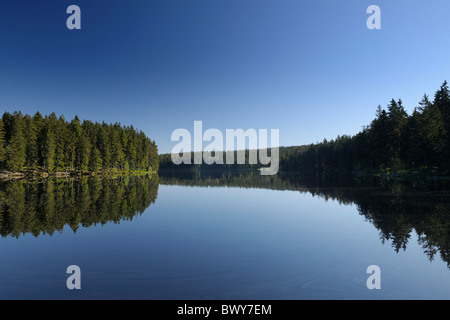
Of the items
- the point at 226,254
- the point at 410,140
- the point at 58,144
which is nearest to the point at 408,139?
the point at 410,140

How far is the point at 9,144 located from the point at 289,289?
80333 millimetres

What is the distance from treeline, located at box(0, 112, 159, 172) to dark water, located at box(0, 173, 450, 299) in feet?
196

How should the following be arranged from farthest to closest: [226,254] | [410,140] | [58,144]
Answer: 1. [58,144]
2. [410,140]
3. [226,254]

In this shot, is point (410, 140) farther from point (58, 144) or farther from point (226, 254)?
point (58, 144)

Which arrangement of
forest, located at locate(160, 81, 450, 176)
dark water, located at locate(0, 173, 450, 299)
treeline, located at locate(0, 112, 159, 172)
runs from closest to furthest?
dark water, located at locate(0, 173, 450, 299), forest, located at locate(160, 81, 450, 176), treeline, located at locate(0, 112, 159, 172)

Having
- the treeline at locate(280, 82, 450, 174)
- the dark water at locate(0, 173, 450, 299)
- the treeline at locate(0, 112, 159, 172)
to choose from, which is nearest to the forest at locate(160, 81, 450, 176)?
the treeline at locate(280, 82, 450, 174)

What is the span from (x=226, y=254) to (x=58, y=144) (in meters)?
80.2

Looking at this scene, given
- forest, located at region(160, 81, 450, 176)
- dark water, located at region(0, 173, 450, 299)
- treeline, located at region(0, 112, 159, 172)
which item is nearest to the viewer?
dark water, located at region(0, 173, 450, 299)

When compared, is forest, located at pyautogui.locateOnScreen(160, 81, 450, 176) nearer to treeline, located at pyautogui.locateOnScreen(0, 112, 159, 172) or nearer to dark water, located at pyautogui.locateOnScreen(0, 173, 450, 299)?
dark water, located at pyautogui.locateOnScreen(0, 173, 450, 299)

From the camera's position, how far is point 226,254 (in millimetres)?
11062

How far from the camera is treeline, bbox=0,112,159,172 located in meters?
67.3

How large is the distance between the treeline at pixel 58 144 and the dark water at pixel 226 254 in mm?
59868

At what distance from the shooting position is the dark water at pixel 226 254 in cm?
786
